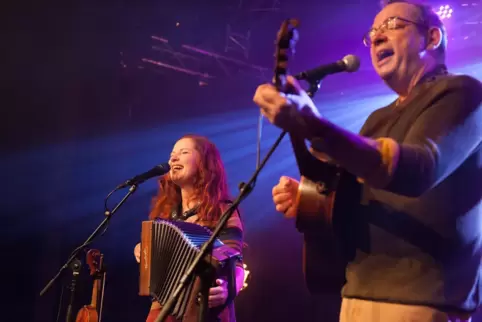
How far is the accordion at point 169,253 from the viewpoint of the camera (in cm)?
259

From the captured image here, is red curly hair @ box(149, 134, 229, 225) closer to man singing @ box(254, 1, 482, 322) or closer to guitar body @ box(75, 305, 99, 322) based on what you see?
guitar body @ box(75, 305, 99, 322)

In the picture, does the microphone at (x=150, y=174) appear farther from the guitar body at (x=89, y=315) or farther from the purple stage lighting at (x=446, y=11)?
the purple stage lighting at (x=446, y=11)

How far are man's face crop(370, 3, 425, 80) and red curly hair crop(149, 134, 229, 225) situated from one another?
1.62 m

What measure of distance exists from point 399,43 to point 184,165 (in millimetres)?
1876

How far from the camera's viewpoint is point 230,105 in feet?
20.7

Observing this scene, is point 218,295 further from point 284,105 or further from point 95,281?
point 284,105

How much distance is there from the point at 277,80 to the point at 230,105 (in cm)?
493

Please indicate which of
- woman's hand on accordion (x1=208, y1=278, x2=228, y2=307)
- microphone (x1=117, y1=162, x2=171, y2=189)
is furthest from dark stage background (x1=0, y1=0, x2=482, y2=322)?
woman's hand on accordion (x1=208, y1=278, x2=228, y2=307)

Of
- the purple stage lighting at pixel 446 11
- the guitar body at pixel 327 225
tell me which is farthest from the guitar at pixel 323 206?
the purple stage lighting at pixel 446 11

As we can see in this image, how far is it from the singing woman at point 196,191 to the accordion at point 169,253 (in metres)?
0.20

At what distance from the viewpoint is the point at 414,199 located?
1639mm

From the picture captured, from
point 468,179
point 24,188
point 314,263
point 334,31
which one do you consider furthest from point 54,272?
point 468,179

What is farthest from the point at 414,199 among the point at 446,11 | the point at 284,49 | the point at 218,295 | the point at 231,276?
the point at 446,11

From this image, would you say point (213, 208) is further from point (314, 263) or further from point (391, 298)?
point (391, 298)
